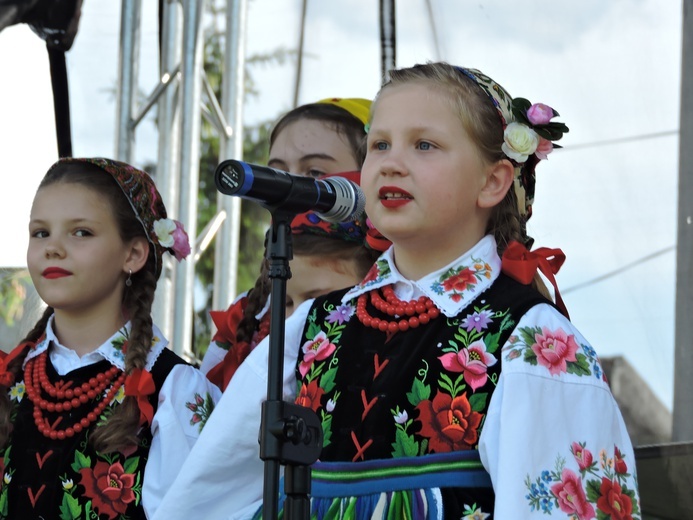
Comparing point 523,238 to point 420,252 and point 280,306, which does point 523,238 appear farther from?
point 280,306

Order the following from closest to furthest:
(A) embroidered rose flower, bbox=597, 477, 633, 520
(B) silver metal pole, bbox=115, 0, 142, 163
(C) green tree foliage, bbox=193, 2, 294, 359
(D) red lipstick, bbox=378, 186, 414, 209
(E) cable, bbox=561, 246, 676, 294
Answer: (A) embroidered rose flower, bbox=597, 477, 633, 520
(D) red lipstick, bbox=378, 186, 414, 209
(E) cable, bbox=561, 246, 676, 294
(B) silver metal pole, bbox=115, 0, 142, 163
(C) green tree foliage, bbox=193, 2, 294, 359

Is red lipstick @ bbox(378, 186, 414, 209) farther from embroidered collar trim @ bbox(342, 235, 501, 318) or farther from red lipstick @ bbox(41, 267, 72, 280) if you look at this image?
red lipstick @ bbox(41, 267, 72, 280)

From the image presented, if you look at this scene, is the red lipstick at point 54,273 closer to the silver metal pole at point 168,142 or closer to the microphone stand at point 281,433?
the microphone stand at point 281,433

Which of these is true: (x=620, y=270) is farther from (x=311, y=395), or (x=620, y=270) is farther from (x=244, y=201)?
(x=244, y=201)

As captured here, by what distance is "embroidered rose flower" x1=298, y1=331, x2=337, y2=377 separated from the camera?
1.78 metres

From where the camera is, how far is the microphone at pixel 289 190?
1419 mm

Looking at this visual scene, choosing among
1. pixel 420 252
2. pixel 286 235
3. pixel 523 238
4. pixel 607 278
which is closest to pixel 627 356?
pixel 607 278

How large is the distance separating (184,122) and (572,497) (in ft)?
8.37

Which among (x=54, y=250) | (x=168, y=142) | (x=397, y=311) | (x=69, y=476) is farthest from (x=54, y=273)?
(x=168, y=142)

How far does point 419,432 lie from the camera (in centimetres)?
165

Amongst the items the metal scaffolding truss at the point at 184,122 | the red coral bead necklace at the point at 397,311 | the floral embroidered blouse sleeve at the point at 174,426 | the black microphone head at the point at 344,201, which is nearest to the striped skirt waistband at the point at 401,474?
the red coral bead necklace at the point at 397,311

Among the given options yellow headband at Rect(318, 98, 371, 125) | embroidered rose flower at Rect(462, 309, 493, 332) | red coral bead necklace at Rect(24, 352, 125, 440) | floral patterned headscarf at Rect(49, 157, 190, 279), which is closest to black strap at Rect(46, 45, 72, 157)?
yellow headband at Rect(318, 98, 371, 125)

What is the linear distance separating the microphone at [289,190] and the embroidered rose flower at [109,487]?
845 mm

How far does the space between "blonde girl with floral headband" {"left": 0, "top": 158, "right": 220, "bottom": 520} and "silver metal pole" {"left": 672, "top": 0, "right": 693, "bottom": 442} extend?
109cm
